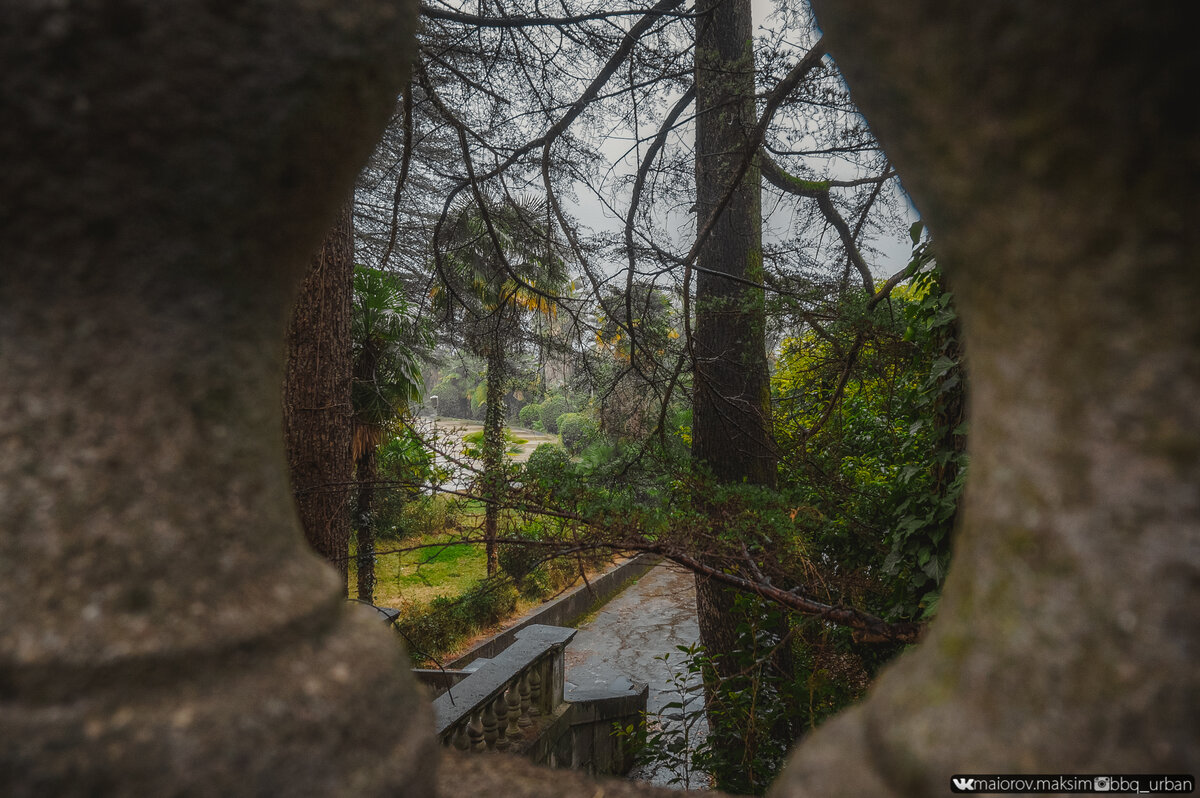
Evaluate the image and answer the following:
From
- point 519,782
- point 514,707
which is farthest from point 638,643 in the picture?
point 519,782

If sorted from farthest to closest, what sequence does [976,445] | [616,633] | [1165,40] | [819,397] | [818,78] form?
[616,633] → [819,397] → [818,78] → [976,445] → [1165,40]

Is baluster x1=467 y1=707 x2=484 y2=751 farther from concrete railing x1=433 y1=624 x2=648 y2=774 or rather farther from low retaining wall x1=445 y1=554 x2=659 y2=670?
low retaining wall x1=445 y1=554 x2=659 y2=670

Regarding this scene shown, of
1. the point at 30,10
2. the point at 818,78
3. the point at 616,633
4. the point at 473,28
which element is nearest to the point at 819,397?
the point at 818,78

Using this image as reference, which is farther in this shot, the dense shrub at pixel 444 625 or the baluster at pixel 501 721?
the dense shrub at pixel 444 625

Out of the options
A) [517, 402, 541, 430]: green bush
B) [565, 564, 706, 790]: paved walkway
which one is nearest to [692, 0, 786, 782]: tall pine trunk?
[565, 564, 706, 790]: paved walkway

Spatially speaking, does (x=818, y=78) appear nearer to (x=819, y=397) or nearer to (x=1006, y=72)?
(x=819, y=397)

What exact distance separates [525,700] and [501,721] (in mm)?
390

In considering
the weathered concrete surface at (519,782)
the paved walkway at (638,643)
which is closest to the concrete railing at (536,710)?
the paved walkway at (638,643)

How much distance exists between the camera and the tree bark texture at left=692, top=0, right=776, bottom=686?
4.39 metres

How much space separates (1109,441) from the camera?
41 cm

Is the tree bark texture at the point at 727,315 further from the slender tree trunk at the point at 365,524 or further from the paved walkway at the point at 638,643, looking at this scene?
the slender tree trunk at the point at 365,524

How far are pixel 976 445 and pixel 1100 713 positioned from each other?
→ 19cm

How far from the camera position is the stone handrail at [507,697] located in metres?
4.08

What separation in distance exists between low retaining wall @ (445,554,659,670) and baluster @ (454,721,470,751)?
403cm
